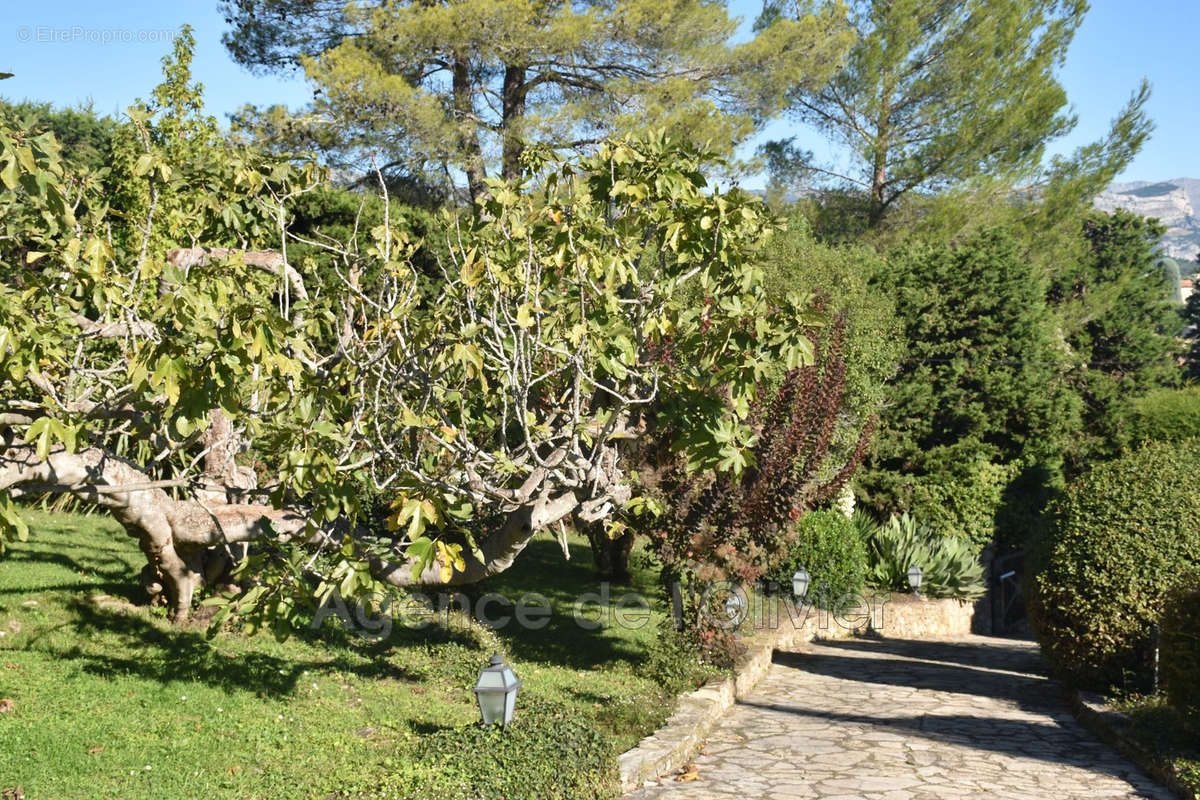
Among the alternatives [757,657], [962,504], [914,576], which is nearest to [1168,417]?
[962,504]

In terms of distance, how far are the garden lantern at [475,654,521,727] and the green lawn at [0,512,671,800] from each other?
0.58 ft

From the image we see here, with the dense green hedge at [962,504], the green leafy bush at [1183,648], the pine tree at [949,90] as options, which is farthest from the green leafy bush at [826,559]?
the pine tree at [949,90]

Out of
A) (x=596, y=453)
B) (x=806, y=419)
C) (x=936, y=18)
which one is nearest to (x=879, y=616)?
(x=806, y=419)

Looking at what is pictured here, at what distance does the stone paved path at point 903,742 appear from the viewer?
7.98 meters

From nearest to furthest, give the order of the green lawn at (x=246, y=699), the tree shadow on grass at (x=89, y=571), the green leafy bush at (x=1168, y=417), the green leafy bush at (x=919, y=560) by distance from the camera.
Answer: the green lawn at (x=246, y=699)
the tree shadow on grass at (x=89, y=571)
the green leafy bush at (x=919, y=560)
the green leafy bush at (x=1168, y=417)

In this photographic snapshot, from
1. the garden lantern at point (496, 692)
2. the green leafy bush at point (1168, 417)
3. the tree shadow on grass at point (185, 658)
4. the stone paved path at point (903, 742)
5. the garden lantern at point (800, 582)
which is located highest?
the green leafy bush at point (1168, 417)

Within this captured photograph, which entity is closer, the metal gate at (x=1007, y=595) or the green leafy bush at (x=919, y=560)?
the green leafy bush at (x=919, y=560)

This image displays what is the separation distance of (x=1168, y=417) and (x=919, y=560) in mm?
6279

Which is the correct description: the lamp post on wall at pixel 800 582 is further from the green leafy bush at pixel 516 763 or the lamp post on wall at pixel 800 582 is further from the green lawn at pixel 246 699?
the green leafy bush at pixel 516 763

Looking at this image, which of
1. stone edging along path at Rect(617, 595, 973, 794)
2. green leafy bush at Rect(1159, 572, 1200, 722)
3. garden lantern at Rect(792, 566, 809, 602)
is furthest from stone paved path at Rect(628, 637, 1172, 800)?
garden lantern at Rect(792, 566, 809, 602)

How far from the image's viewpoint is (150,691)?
789cm

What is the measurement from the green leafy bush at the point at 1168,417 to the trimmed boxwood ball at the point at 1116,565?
10215 mm

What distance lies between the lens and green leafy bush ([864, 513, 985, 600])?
19.5 meters

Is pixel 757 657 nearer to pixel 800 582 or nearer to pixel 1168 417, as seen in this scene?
pixel 800 582
